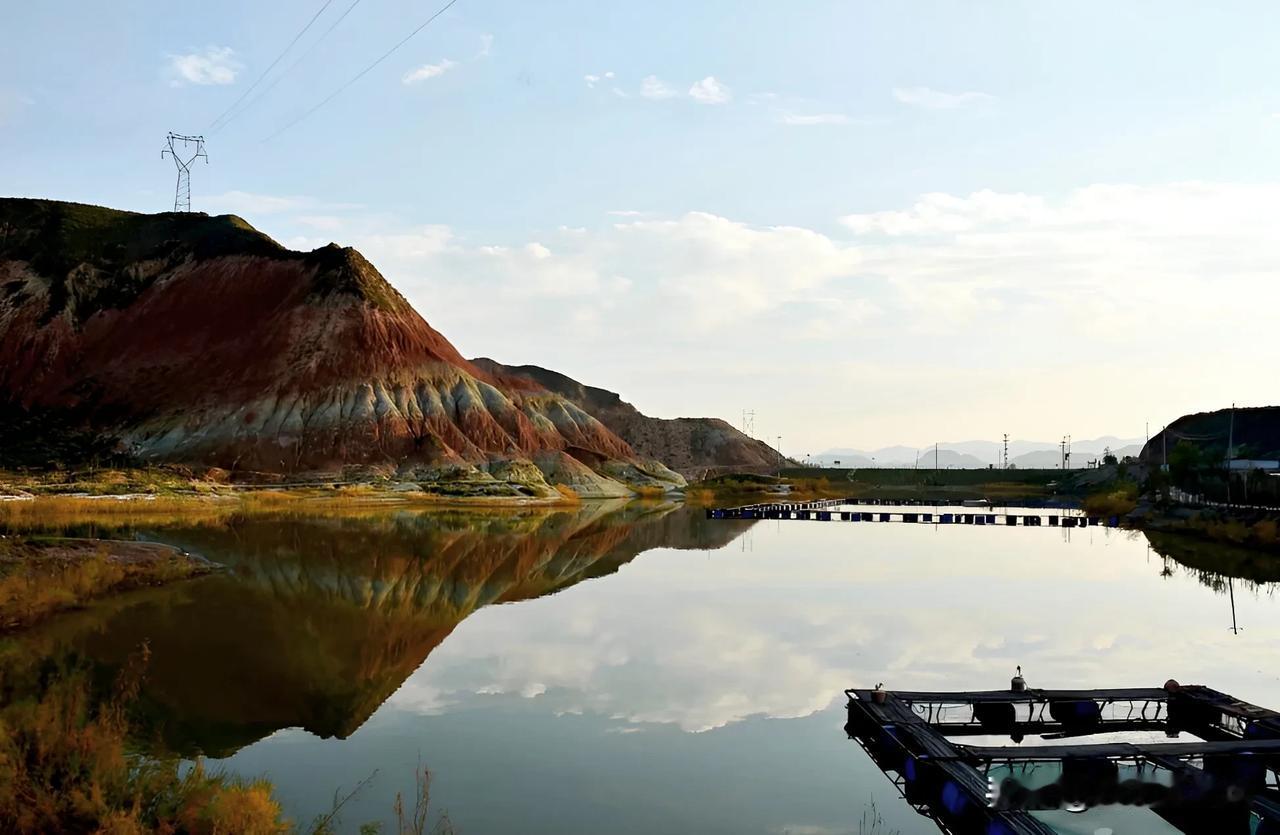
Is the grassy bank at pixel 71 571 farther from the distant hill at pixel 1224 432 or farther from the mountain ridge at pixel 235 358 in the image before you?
the distant hill at pixel 1224 432

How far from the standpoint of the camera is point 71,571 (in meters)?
29.3

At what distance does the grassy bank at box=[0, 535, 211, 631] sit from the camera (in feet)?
81.6

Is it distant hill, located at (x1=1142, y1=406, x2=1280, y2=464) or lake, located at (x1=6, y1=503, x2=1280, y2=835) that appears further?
distant hill, located at (x1=1142, y1=406, x2=1280, y2=464)

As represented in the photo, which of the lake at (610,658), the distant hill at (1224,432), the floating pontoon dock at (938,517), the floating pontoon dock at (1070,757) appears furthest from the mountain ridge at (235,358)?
the floating pontoon dock at (1070,757)

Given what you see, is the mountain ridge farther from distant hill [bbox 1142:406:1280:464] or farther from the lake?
distant hill [bbox 1142:406:1280:464]

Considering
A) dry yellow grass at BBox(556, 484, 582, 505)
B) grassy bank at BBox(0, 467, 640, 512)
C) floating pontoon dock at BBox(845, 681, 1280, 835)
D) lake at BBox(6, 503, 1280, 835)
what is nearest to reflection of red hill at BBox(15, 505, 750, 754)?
lake at BBox(6, 503, 1280, 835)

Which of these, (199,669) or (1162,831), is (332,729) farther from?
(1162,831)

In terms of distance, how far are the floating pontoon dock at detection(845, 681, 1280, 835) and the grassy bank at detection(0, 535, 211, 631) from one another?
19.6 meters

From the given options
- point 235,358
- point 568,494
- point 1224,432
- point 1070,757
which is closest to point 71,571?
point 1070,757

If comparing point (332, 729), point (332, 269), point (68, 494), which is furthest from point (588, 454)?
point (332, 729)

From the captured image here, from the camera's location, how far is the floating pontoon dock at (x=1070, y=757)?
13.7 meters

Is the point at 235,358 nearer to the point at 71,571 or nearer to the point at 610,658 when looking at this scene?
the point at 71,571

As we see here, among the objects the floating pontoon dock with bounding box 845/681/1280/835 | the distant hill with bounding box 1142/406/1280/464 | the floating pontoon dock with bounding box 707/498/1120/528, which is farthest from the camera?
the distant hill with bounding box 1142/406/1280/464

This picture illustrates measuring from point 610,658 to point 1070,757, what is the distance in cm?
1113
